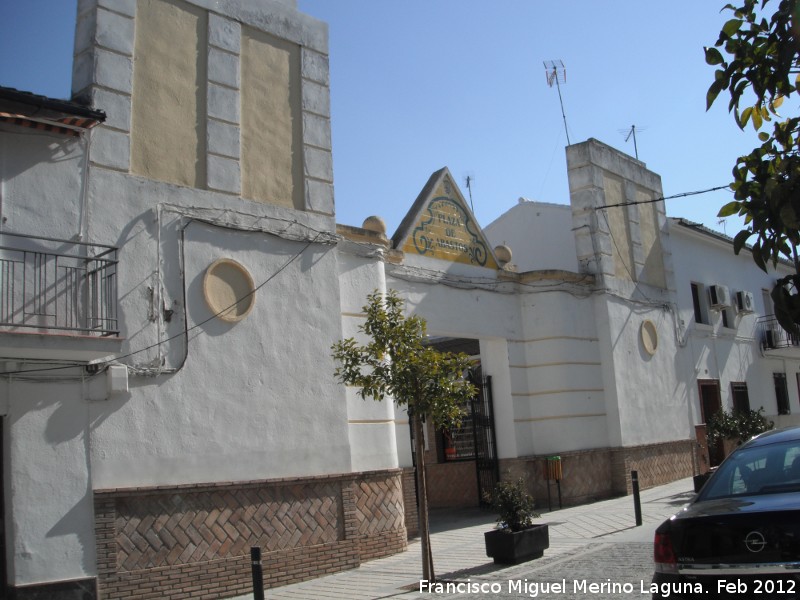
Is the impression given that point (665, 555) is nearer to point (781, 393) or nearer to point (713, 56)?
point (713, 56)

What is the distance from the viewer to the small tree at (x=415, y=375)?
31.1 feet

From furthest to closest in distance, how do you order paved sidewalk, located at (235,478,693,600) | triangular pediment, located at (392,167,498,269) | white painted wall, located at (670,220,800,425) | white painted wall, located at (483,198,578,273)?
white painted wall, located at (670,220,800,425), white painted wall, located at (483,198,578,273), triangular pediment, located at (392,167,498,269), paved sidewalk, located at (235,478,693,600)

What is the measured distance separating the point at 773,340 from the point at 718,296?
13.4 feet

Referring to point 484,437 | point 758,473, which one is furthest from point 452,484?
point 758,473

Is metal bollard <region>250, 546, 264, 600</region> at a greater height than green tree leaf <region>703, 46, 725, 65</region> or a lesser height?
→ lesser

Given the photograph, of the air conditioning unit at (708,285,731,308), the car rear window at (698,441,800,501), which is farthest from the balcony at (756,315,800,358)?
the car rear window at (698,441,800,501)

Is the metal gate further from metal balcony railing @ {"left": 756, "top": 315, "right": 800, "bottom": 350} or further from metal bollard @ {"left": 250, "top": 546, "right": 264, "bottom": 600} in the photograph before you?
metal balcony railing @ {"left": 756, "top": 315, "right": 800, "bottom": 350}

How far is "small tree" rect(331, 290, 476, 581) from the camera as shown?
948 centimetres

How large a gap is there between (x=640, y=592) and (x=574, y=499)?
353 inches

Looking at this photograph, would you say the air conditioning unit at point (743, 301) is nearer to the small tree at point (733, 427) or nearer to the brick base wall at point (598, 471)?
the small tree at point (733, 427)

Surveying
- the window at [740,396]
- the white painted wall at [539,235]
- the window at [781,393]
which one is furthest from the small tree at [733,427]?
the window at [781,393]

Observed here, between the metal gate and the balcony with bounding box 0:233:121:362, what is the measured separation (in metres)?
8.94

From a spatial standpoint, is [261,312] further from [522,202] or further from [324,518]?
[522,202]

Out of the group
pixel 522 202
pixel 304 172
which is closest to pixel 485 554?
pixel 304 172
